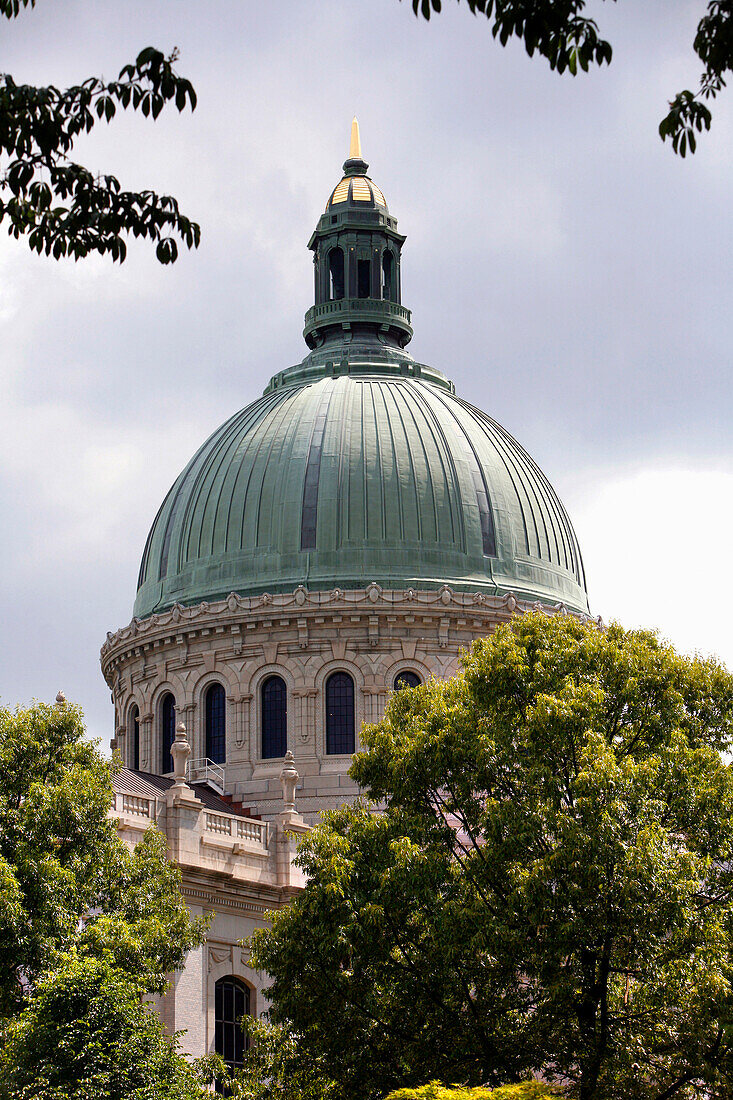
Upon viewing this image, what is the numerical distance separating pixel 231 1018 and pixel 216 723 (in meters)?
18.0

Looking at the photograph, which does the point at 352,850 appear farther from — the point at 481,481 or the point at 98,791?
the point at 481,481

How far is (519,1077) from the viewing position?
118 feet

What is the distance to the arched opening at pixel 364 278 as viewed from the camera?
79938mm

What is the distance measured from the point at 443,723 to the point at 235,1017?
55.3ft

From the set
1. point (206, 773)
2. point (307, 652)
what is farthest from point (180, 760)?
point (307, 652)

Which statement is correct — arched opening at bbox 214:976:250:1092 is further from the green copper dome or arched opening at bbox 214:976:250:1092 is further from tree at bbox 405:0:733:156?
tree at bbox 405:0:733:156

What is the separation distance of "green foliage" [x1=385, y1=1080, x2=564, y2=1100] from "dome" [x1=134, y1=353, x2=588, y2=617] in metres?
36.4

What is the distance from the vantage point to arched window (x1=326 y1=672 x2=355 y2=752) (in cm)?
6644

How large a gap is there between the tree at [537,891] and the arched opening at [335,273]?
1621 inches

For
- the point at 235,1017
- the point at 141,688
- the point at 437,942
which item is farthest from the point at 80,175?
the point at 141,688

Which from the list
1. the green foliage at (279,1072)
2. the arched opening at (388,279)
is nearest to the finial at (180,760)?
the green foliage at (279,1072)

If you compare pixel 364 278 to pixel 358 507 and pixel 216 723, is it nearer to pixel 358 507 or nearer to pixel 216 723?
pixel 358 507

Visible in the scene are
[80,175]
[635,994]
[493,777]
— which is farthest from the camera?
[493,777]

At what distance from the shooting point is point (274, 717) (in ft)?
222
